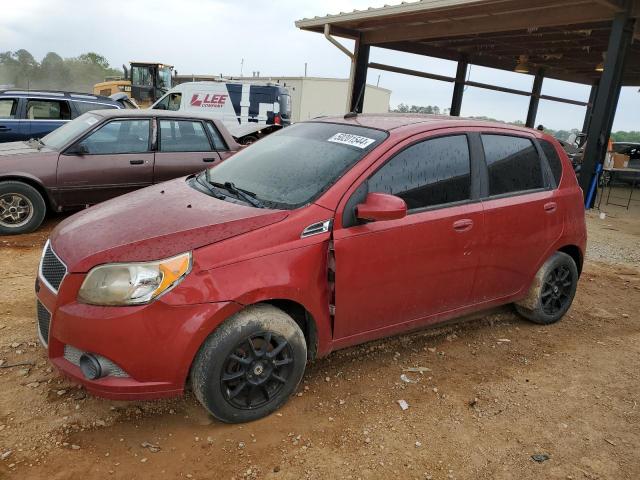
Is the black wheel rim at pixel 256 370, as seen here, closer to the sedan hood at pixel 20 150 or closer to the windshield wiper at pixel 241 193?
the windshield wiper at pixel 241 193

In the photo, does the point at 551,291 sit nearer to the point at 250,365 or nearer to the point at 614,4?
the point at 250,365

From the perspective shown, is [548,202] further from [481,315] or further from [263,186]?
[263,186]

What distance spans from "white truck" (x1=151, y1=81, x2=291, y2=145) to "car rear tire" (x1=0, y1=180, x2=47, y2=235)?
10.9 metres

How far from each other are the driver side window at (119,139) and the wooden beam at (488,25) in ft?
23.4

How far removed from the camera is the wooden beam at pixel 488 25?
8266 mm

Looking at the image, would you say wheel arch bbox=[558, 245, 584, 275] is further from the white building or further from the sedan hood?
the white building

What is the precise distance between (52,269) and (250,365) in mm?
1177

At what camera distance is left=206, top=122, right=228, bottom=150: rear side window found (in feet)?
22.1

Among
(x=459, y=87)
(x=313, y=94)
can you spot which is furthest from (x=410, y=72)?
(x=313, y=94)

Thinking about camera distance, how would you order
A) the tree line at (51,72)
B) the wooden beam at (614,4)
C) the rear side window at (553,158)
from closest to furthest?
the rear side window at (553,158)
the wooden beam at (614,4)
the tree line at (51,72)

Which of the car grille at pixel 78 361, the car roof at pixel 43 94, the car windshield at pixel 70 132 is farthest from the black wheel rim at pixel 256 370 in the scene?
the car roof at pixel 43 94

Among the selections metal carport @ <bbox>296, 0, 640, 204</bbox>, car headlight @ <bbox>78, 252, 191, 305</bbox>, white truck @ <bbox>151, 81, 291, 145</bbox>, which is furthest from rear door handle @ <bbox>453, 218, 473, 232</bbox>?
white truck @ <bbox>151, 81, 291, 145</bbox>

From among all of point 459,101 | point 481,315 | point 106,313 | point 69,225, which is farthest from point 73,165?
point 459,101

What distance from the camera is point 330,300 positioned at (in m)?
2.75
